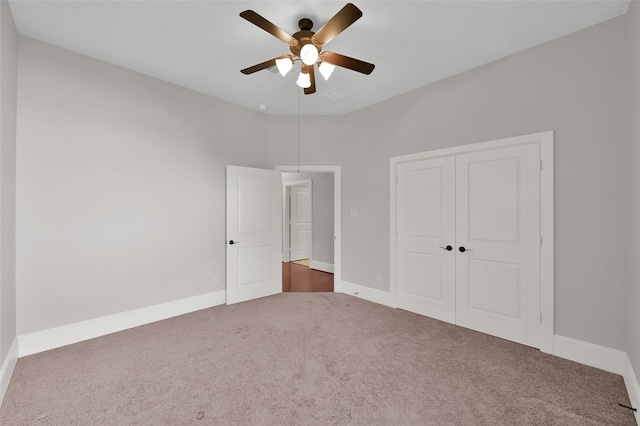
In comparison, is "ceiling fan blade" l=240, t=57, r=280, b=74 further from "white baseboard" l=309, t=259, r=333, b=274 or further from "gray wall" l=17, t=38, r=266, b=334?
"white baseboard" l=309, t=259, r=333, b=274

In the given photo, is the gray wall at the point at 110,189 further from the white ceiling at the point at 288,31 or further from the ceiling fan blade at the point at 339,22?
the ceiling fan blade at the point at 339,22

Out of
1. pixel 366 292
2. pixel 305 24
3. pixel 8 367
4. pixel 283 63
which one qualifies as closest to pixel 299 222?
pixel 366 292

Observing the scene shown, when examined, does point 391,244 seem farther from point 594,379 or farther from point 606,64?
point 606,64

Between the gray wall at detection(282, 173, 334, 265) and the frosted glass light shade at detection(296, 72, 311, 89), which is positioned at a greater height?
the frosted glass light shade at detection(296, 72, 311, 89)

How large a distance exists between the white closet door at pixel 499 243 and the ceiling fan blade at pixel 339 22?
2110 mm

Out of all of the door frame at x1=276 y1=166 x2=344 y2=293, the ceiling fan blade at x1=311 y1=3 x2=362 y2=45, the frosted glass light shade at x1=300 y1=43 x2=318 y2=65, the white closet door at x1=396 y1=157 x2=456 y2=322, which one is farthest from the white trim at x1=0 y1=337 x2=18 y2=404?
the white closet door at x1=396 y1=157 x2=456 y2=322

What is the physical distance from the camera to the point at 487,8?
236 centimetres

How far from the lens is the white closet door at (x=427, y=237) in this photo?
11.7 feet

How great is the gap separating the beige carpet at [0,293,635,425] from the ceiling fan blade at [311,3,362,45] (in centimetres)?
258

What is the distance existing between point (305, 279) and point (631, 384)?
14.7 feet

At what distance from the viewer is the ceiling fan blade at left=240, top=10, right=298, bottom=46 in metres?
1.93

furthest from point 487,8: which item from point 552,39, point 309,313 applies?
point 309,313

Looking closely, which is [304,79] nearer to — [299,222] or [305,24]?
[305,24]

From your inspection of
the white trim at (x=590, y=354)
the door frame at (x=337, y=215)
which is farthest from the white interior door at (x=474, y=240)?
the door frame at (x=337, y=215)
